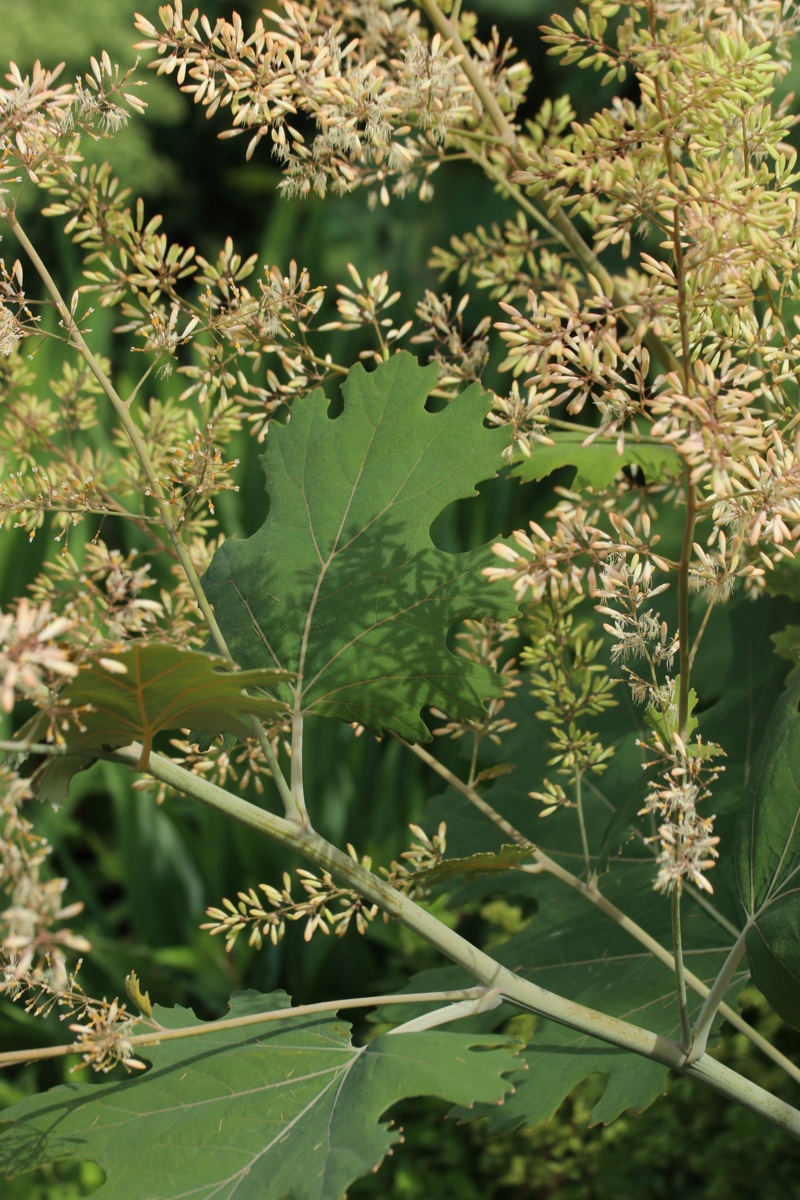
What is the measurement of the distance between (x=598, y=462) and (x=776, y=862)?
308mm

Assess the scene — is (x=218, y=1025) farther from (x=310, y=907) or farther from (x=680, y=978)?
(x=680, y=978)

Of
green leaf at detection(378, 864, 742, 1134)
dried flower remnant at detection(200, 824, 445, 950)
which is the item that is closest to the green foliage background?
green leaf at detection(378, 864, 742, 1134)

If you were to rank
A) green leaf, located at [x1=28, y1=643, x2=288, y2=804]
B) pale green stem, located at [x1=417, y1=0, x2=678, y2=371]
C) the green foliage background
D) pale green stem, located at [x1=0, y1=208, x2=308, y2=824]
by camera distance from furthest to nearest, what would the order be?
the green foliage background, pale green stem, located at [x1=417, y1=0, x2=678, y2=371], pale green stem, located at [x1=0, y1=208, x2=308, y2=824], green leaf, located at [x1=28, y1=643, x2=288, y2=804]

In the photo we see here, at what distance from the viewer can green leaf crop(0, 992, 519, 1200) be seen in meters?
0.54

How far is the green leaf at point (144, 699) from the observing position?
512mm

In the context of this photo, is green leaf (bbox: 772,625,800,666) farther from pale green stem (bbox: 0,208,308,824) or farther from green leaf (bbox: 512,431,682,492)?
pale green stem (bbox: 0,208,308,824)

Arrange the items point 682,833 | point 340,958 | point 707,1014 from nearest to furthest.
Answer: point 682,833, point 707,1014, point 340,958

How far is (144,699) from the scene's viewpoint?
539 mm

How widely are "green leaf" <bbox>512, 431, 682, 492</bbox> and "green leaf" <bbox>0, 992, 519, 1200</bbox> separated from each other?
1.27 feet

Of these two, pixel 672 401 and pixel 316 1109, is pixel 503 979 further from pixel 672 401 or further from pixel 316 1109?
pixel 672 401

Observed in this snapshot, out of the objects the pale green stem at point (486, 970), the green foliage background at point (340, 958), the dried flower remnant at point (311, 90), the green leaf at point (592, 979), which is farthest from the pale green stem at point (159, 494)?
the green foliage background at point (340, 958)

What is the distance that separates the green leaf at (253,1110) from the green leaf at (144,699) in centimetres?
16

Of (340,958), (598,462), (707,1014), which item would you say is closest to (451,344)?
(598,462)

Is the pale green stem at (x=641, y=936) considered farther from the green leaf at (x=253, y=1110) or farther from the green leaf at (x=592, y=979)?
the green leaf at (x=253, y=1110)
